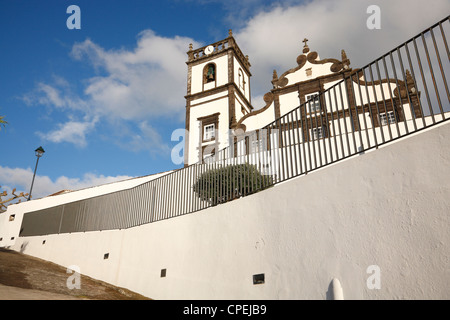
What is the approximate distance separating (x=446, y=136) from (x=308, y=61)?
1955 centimetres

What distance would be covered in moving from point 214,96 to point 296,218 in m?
21.5

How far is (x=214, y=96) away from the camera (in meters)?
25.5

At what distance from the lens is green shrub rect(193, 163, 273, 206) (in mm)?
6406

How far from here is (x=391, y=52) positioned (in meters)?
4.52

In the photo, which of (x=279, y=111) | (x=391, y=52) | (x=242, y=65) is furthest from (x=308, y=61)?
(x=391, y=52)

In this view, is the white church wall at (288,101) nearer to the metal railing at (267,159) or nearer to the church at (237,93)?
the church at (237,93)

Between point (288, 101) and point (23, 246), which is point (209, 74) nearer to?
point (288, 101)

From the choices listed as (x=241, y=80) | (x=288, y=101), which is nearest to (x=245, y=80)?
(x=241, y=80)

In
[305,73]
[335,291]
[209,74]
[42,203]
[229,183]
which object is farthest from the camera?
[209,74]

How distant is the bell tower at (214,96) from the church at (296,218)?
13.0m

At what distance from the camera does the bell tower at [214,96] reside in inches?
950

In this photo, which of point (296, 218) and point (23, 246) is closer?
point (296, 218)

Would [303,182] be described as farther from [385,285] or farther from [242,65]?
[242,65]
